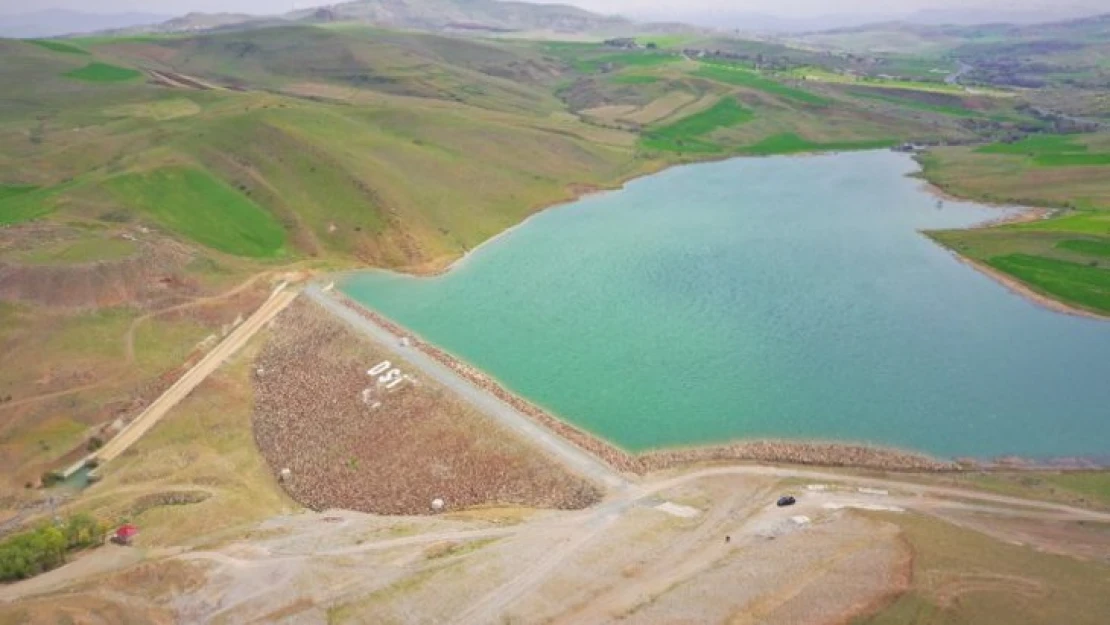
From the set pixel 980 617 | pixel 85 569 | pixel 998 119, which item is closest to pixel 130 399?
pixel 85 569

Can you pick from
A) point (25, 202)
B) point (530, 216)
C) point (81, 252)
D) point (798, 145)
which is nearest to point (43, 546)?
point (81, 252)

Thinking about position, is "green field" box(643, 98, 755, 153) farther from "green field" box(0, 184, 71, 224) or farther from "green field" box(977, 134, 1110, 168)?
"green field" box(0, 184, 71, 224)

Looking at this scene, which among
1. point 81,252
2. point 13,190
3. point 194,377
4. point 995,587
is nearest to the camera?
point 995,587

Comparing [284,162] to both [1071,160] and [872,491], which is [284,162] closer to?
[872,491]

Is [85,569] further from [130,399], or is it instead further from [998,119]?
[998,119]

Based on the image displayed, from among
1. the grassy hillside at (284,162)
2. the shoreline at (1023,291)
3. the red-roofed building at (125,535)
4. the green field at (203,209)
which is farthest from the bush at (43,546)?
the shoreline at (1023,291)

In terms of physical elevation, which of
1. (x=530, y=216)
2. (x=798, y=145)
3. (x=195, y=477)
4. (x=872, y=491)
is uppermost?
(x=798, y=145)

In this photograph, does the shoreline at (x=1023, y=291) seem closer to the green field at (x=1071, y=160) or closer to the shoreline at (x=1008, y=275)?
the shoreline at (x=1008, y=275)
